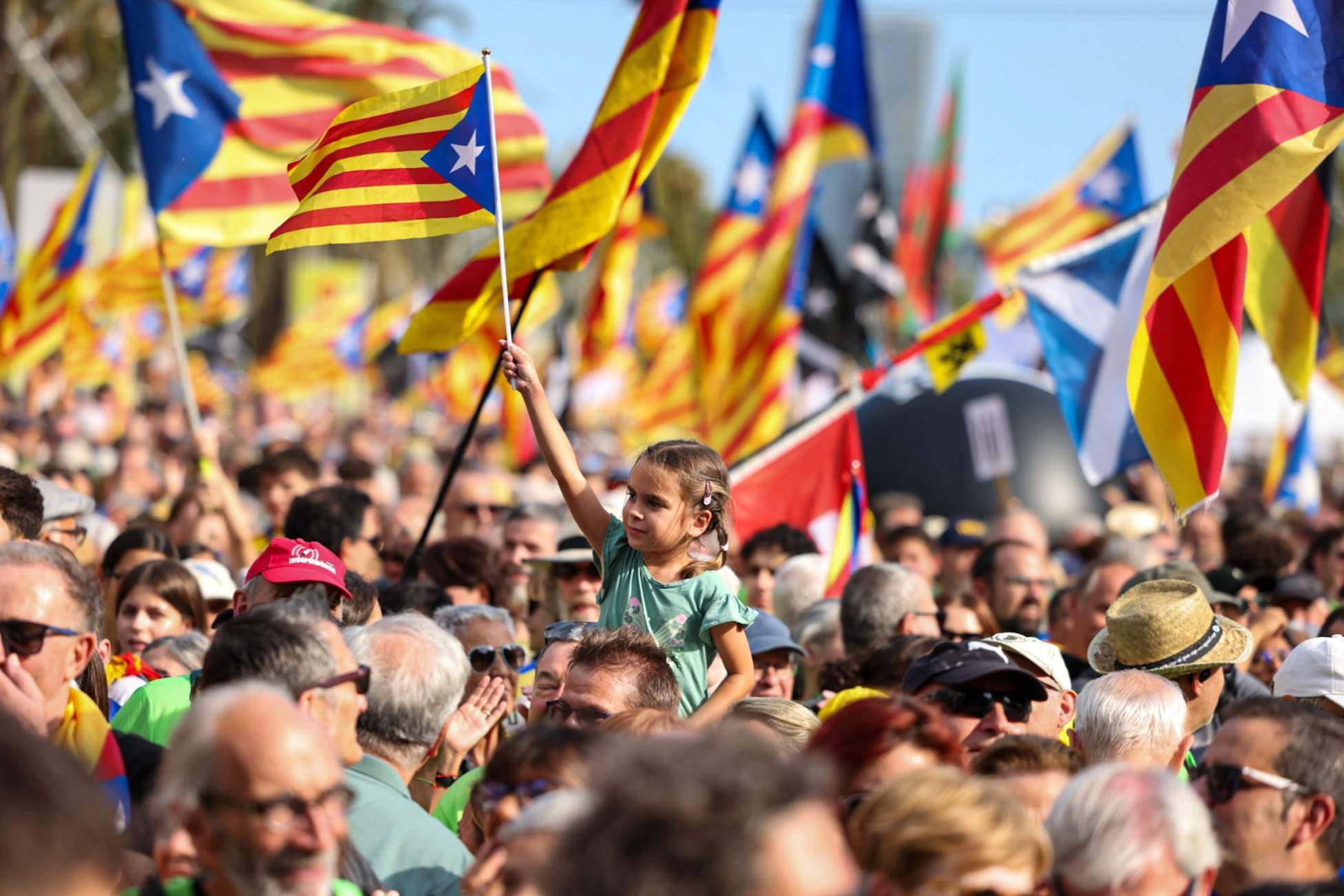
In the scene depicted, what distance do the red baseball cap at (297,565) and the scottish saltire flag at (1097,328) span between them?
13.5 ft

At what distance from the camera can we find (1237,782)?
3.33 m

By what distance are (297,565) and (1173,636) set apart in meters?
2.58

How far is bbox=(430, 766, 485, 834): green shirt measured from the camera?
13.6ft

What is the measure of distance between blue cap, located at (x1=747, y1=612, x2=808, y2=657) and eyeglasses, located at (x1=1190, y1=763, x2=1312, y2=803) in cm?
241

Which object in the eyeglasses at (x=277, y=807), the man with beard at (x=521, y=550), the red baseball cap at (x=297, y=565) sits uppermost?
the eyeglasses at (x=277, y=807)

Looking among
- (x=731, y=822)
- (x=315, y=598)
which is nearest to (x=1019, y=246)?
(x=315, y=598)

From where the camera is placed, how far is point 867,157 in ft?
43.4

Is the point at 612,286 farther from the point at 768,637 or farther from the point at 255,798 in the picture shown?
the point at 255,798

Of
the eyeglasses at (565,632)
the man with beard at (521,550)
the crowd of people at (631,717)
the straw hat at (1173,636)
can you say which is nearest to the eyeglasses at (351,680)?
the crowd of people at (631,717)

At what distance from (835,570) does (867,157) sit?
577 centimetres

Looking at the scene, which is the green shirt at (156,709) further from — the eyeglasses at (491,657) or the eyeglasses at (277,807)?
the eyeglasses at (277,807)

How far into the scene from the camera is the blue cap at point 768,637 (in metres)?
5.68

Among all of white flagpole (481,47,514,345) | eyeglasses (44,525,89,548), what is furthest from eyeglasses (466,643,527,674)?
eyeglasses (44,525,89,548)

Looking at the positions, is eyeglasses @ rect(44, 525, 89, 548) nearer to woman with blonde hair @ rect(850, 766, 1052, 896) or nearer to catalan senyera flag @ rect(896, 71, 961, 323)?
woman with blonde hair @ rect(850, 766, 1052, 896)
